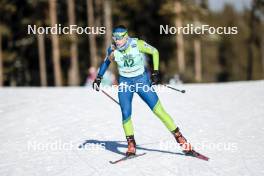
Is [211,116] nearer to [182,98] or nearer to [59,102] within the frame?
[182,98]

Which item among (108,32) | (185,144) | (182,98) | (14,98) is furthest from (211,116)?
(108,32)

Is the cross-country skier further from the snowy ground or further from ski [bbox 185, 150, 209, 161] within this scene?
the snowy ground

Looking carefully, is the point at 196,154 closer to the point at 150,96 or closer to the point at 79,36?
the point at 150,96

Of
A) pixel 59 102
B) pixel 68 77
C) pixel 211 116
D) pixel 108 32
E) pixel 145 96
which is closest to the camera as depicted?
pixel 145 96

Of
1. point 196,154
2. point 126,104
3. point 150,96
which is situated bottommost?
point 196,154

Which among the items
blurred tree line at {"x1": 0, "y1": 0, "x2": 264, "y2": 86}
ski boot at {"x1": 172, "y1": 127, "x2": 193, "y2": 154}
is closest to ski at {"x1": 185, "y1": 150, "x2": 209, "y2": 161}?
ski boot at {"x1": 172, "y1": 127, "x2": 193, "y2": 154}

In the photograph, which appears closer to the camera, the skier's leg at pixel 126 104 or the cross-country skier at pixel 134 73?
the cross-country skier at pixel 134 73

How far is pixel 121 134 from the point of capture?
35.2 ft

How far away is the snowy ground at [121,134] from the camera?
8094mm

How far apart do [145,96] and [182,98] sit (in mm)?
7043

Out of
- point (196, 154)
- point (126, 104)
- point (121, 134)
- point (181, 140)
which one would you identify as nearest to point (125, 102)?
point (126, 104)

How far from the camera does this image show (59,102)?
15.1 metres

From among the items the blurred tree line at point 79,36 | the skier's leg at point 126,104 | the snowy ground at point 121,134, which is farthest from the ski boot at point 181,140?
the blurred tree line at point 79,36

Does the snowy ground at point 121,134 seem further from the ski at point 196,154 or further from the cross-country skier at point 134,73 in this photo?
the cross-country skier at point 134,73
